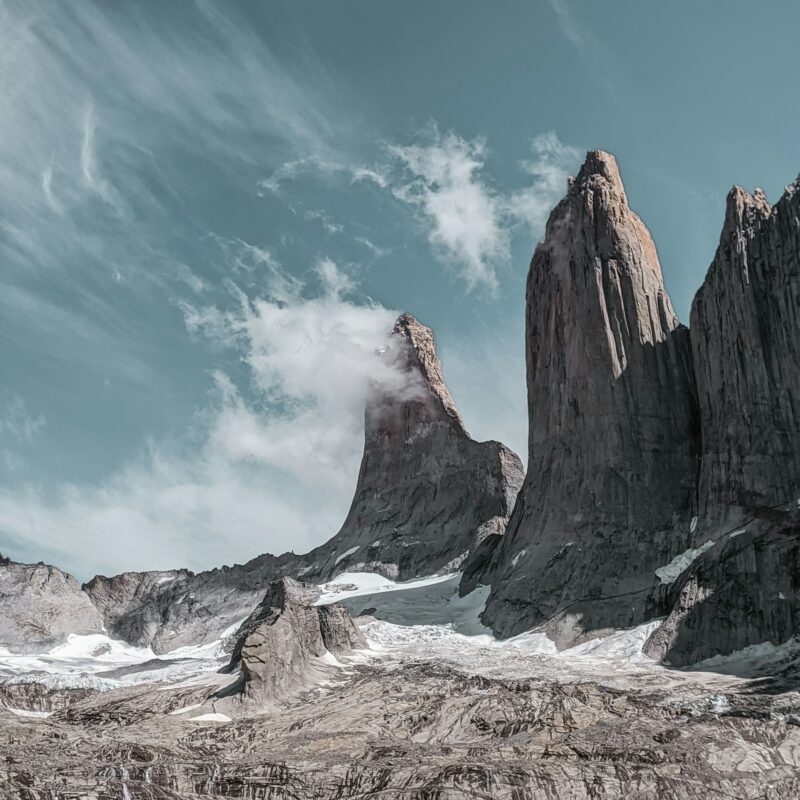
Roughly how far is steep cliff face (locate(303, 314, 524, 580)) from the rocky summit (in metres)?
0.37

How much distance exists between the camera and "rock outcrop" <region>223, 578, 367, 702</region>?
47125 millimetres

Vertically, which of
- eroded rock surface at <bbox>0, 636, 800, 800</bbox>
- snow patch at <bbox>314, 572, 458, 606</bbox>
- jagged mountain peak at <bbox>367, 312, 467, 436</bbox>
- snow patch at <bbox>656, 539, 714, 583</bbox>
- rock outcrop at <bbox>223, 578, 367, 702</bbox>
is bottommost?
eroded rock surface at <bbox>0, 636, 800, 800</bbox>

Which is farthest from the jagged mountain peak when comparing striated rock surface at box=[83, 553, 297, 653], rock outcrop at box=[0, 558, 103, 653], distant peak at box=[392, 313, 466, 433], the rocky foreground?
the rocky foreground

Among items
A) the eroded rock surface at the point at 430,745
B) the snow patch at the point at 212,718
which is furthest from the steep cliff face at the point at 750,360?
the snow patch at the point at 212,718

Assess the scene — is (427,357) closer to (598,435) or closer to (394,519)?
(394,519)

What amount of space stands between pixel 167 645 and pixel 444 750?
270 feet

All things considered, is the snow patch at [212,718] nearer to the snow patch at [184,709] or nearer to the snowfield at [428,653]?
the snowfield at [428,653]

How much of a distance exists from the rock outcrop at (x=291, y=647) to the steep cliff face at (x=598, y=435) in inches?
570

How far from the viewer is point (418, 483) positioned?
118250 mm

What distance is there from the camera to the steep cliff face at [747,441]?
2271 inches

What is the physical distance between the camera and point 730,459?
68125 mm

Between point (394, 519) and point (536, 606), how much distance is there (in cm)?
4522

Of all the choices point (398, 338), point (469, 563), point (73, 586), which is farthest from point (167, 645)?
point (398, 338)

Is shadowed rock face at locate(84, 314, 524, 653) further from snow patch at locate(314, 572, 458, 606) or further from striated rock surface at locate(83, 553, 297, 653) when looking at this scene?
snow patch at locate(314, 572, 458, 606)
